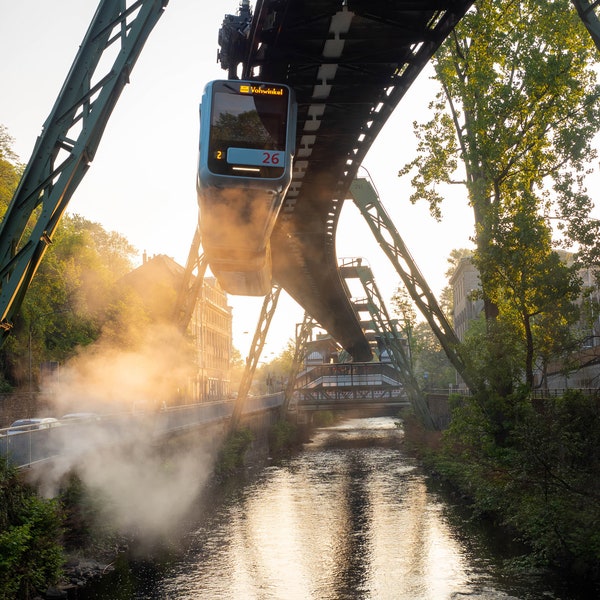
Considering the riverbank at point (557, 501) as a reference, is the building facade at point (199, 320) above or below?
above

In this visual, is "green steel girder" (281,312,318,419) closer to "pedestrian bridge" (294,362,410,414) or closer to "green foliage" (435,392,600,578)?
"pedestrian bridge" (294,362,410,414)

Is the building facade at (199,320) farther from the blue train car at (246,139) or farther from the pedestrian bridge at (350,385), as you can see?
the blue train car at (246,139)

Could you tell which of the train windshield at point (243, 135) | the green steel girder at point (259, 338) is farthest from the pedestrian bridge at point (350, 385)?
the train windshield at point (243, 135)

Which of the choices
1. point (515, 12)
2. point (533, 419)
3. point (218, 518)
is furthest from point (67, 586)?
point (515, 12)

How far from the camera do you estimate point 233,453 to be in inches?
1356

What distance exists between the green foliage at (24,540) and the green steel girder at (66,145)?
4404 mm

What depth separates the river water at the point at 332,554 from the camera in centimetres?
1416

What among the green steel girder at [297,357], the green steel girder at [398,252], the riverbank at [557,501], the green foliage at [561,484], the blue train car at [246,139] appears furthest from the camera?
the green steel girder at [297,357]

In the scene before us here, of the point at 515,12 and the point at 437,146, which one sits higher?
the point at 515,12

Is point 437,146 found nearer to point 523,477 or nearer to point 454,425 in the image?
point 454,425

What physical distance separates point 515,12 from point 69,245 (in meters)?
31.8

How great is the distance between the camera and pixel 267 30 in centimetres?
1144

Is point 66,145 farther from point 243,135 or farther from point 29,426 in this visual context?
point 29,426

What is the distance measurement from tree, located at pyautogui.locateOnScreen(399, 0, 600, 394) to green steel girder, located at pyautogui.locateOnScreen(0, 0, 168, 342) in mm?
12370
